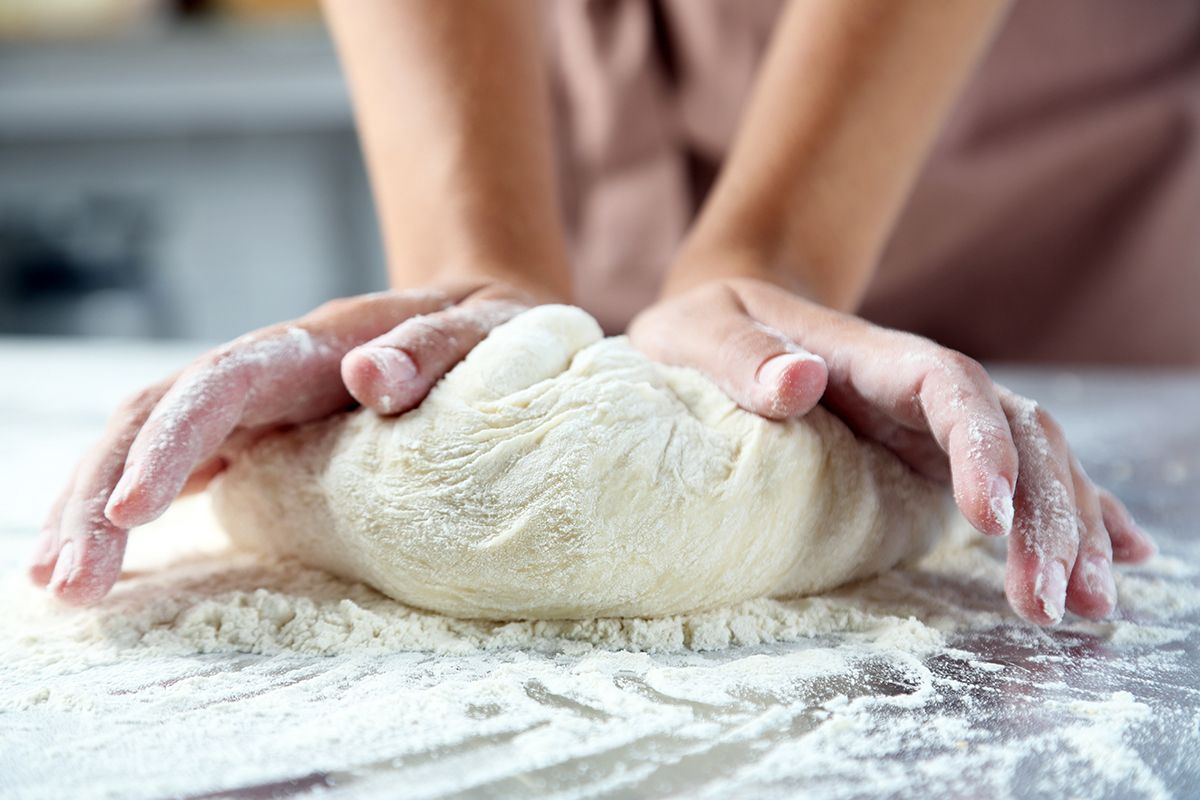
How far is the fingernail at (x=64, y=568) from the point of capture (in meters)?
0.83

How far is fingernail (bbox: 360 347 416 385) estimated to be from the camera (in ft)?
2.91

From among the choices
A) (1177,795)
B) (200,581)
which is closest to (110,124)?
(200,581)

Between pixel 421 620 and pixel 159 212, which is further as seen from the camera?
pixel 159 212

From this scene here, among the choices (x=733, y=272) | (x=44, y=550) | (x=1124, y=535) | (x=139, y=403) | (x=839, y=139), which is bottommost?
(x=44, y=550)

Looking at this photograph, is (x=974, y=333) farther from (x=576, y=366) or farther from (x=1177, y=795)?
(x=1177, y=795)

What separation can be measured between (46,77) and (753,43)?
9.42 feet

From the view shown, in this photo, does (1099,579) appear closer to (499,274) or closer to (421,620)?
(421,620)

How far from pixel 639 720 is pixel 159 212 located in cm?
383

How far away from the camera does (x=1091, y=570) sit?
2.70ft

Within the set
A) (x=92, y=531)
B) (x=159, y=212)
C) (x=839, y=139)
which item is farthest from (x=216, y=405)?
(x=159, y=212)

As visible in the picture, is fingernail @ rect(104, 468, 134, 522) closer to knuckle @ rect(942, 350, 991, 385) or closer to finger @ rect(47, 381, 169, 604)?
finger @ rect(47, 381, 169, 604)

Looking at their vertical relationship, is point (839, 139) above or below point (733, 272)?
above

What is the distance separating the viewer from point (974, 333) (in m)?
1.99

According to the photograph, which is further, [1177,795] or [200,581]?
[200,581]
